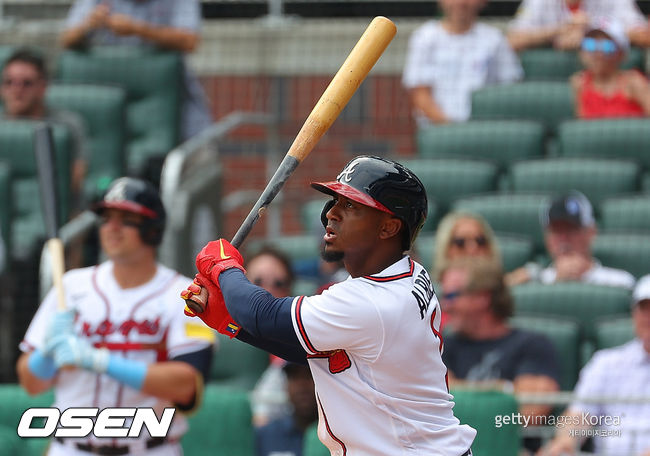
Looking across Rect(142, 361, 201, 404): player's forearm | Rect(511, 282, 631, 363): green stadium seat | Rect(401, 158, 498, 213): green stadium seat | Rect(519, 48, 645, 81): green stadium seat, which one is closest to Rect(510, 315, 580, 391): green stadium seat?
Rect(511, 282, 631, 363): green stadium seat

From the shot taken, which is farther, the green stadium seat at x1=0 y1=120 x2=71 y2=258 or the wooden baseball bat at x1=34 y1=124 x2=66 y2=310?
the green stadium seat at x1=0 y1=120 x2=71 y2=258

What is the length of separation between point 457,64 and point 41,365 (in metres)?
3.92

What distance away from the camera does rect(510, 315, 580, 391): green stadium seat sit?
5109mm

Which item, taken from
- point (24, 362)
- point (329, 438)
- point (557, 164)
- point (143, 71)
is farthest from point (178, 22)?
point (329, 438)

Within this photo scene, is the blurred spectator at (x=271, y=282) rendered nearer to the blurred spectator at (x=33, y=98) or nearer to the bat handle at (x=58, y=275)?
the bat handle at (x=58, y=275)

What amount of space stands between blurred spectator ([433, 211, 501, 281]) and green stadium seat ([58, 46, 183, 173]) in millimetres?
2175

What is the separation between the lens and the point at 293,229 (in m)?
8.07

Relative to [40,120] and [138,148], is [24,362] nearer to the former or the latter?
[40,120]

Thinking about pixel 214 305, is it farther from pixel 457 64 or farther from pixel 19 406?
pixel 457 64

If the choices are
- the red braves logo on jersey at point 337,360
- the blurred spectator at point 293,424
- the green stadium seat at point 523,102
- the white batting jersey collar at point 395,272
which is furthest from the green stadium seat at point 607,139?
the red braves logo on jersey at point 337,360

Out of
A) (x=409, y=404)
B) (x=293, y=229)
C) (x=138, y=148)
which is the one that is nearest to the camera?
(x=409, y=404)

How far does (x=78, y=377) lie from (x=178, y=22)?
3625 millimetres

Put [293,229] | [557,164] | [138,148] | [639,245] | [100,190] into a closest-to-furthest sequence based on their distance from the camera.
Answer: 1. [100,190]
2. [639,245]
3. [557,164]
4. [138,148]
5. [293,229]

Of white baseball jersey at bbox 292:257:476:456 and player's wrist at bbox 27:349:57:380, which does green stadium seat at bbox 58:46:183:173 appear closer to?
player's wrist at bbox 27:349:57:380
